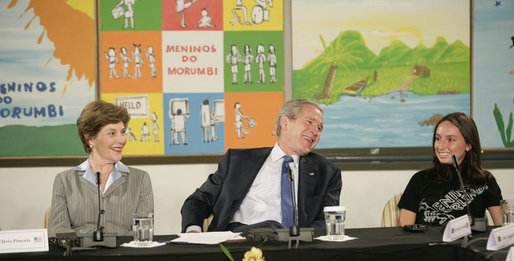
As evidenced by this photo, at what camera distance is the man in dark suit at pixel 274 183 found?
304 centimetres

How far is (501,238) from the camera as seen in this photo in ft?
6.64

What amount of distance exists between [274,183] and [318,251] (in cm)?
107

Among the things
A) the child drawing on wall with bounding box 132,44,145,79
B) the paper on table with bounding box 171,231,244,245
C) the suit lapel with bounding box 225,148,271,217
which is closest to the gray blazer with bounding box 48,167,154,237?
the suit lapel with bounding box 225,148,271,217

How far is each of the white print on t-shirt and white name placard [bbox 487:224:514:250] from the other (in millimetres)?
929

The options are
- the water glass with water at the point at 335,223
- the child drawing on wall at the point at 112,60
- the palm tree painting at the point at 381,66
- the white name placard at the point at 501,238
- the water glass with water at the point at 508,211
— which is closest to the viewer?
the white name placard at the point at 501,238

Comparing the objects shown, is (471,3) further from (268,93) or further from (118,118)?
(118,118)

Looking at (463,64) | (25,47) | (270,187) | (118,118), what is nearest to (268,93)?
(270,187)

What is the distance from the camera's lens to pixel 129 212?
9.76 feet

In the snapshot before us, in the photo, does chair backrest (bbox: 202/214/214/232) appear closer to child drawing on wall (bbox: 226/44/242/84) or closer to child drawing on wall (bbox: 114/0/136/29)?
child drawing on wall (bbox: 226/44/242/84)

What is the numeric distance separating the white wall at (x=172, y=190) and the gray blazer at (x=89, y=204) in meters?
0.88

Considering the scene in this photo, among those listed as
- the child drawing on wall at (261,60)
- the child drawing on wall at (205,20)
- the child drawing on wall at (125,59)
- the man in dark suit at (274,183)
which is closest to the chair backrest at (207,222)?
the man in dark suit at (274,183)

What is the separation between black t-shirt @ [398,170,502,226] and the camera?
300 centimetres

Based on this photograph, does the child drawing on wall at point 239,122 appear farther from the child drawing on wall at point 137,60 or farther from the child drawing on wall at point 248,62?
the child drawing on wall at point 137,60

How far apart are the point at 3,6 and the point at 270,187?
A: 2.22 m
